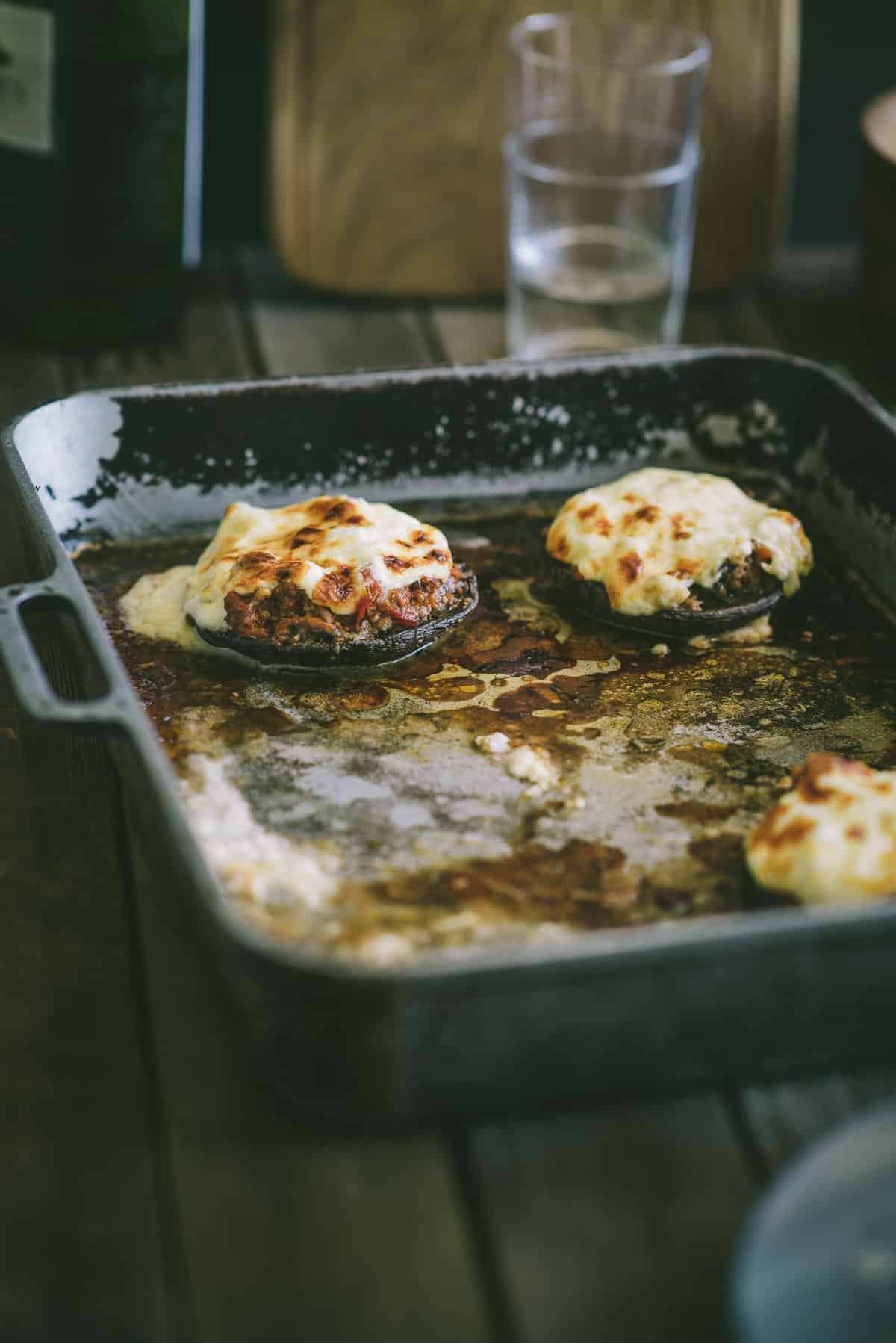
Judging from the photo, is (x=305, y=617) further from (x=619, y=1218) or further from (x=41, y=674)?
(x=619, y=1218)

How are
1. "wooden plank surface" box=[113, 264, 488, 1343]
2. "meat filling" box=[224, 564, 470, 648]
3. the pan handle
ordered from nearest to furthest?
1. "wooden plank surface" box=[113, 264, 488, 1343]
2. the pan handle
3. "meat filling" box=[224, 564, 470, 648]

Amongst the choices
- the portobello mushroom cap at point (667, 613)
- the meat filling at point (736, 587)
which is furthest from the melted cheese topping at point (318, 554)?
the meat filling at point (736, 587)

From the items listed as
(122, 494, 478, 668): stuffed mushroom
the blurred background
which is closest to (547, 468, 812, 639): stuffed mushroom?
(122, 494, 478, 668): stuffed mushroom

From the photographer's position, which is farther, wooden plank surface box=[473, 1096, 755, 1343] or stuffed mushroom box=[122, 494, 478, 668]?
stuffed mushroom box=[122, 494, 478, 668]

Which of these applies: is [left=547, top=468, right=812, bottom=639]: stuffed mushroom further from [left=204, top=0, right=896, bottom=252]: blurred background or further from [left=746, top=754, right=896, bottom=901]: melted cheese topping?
[left=204, top=0, right=896, bottom=252]: blurred background

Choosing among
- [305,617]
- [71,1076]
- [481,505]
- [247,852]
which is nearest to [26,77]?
[481,505]
